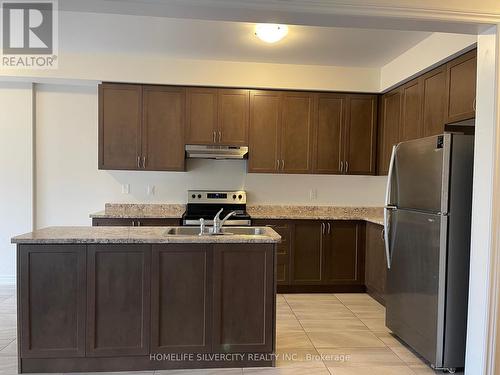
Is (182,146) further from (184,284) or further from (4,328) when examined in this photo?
(4,328)

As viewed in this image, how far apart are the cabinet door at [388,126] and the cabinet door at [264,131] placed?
1.30 m

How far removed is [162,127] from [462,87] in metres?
3.09

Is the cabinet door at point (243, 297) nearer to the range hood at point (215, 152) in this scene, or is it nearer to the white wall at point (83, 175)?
the range hood at point (215, 152)

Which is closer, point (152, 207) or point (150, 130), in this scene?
point (150, 130)

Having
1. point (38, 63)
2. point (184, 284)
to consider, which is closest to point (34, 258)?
point (184, 284)

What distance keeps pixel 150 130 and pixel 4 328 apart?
241cm

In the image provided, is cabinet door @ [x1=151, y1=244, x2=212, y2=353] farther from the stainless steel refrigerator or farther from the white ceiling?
the white ceiling

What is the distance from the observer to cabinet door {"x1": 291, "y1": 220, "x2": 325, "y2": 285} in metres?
4.25

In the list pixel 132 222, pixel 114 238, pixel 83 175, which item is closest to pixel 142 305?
pixel 114 238

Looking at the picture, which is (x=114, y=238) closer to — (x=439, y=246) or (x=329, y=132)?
(x=439, y=246)

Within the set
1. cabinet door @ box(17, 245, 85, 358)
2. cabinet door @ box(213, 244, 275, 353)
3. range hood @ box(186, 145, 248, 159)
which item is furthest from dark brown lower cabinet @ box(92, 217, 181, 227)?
cabinet door @ box(213, 244, 275, 353)

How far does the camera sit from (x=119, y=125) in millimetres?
4188

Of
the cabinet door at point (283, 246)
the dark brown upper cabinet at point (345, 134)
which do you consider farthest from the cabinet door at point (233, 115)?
the cabinet door at point (283, 246)

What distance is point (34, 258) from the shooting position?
2340 mm
